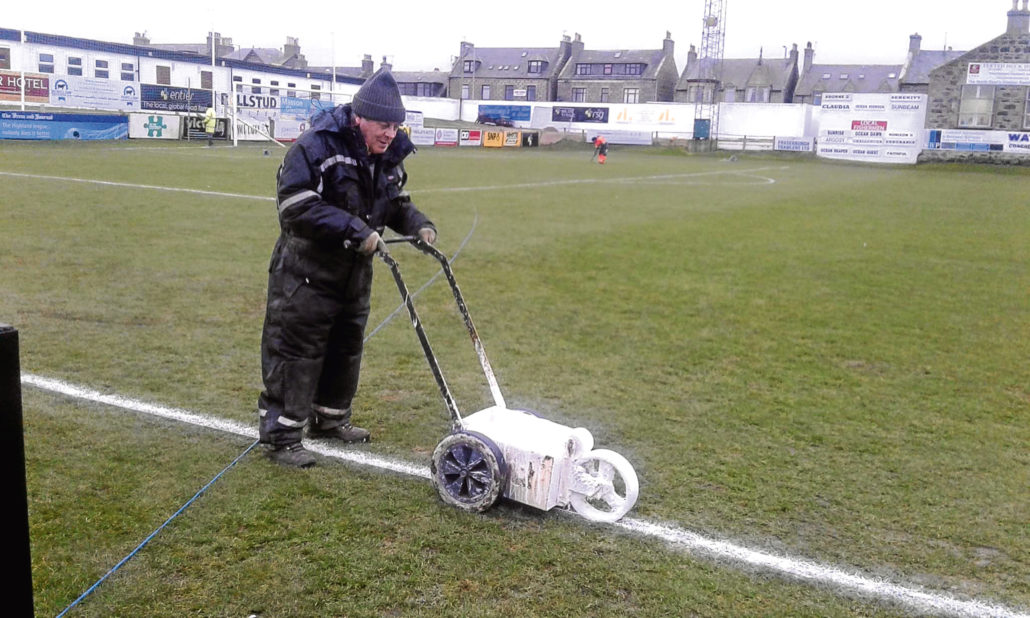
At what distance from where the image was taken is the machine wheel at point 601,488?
4113 mm

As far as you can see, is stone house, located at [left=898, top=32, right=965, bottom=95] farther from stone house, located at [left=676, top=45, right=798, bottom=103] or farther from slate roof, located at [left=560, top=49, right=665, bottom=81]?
slate roof, located at [left=560, top=49, right=665, bottom=81]

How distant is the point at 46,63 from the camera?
2024 inches

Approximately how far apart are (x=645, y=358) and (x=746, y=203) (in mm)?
16147

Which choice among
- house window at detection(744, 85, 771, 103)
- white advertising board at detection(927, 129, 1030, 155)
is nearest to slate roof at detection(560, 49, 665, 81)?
house window at detection(744, 85, 771, 103)

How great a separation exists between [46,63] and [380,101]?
2181 inches

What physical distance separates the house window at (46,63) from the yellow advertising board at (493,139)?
→ 25993mm

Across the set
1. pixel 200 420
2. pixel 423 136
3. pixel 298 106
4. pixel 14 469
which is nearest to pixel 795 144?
pixel 423 136

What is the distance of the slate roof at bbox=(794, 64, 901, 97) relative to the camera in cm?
8850

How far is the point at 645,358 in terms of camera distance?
23.7ft

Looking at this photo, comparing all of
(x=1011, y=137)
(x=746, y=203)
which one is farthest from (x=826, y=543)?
(x=1011, y=137)

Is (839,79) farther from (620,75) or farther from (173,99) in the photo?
(173,99)

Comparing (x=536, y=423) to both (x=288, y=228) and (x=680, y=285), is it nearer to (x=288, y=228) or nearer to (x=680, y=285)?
(x=288, y=228)

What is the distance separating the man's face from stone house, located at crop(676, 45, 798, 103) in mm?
89047

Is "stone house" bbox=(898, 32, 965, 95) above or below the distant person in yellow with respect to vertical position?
above
